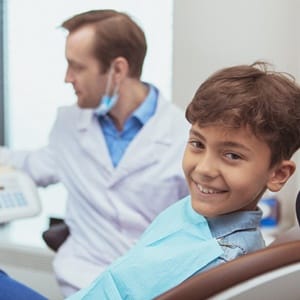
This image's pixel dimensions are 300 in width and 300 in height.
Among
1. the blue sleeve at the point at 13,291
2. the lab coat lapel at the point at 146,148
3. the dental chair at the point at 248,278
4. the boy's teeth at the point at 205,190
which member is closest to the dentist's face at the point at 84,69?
the lab coat lapel at the point at 146,148

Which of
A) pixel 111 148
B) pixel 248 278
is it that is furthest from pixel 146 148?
pixel 248 278

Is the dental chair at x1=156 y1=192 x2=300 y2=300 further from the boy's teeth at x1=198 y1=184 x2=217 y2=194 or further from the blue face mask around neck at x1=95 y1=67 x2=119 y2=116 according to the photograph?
the blue face mask around neck at x1=95 y1=67 x2=119 y2=116

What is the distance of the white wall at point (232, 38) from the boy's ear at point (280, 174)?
121 cm

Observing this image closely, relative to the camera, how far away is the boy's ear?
50.1 inches

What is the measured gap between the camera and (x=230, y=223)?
1.29 m

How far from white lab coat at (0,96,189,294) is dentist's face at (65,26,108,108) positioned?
7cm

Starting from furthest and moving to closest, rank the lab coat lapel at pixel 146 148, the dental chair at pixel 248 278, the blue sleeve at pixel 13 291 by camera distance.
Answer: the lab coat lapel at pixel 146 148 < the blue sleeve at pixel 13 291 < the dental chair at pixel 248 278

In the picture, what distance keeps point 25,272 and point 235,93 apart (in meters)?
2.03

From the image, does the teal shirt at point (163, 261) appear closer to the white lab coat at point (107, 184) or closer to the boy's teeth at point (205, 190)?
the boy's teeth at point (205, 190)

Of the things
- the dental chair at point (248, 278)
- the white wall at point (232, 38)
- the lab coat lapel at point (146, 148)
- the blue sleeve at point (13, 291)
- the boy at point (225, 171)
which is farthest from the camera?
the white wall at point (232, 38)

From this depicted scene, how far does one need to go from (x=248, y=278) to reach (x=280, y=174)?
30 cm

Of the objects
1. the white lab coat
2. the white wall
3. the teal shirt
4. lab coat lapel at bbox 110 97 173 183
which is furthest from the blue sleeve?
the white wall

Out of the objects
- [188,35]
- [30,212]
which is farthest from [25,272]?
[188,35]

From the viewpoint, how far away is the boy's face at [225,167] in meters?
1.22
